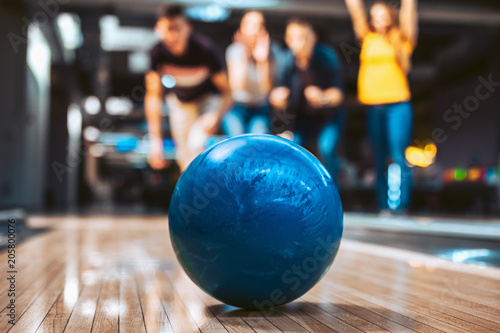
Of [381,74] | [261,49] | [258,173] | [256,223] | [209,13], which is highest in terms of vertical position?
[209,13]

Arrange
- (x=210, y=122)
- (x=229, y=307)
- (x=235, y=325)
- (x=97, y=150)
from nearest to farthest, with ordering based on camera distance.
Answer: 1. (x=235, y=325)
2. (x=229, y=307)
3. (x=210, y=122)
4. (x=97, y=150)

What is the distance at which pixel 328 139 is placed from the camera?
7.30m

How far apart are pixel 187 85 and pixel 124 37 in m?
7.79

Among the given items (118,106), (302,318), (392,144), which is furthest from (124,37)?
(302,318)

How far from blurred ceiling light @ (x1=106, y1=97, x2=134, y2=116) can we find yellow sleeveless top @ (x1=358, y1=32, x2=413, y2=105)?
51.1 feet

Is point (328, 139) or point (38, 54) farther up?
point (38, 54)

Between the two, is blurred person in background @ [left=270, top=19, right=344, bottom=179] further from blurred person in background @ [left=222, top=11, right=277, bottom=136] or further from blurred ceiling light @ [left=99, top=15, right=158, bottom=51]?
blurred ceiling light @ [left=99, top=15, right=158, bottom=51]

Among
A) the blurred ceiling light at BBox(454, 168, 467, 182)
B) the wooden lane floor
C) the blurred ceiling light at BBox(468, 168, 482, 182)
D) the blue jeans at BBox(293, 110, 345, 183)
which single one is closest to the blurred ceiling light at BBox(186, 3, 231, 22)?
the blue jeans at BBox(293, 110, 345, 183)

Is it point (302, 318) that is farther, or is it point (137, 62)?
point (137, 62)

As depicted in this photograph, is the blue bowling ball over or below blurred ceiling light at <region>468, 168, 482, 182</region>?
below

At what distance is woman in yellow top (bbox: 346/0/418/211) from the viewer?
22.1ft

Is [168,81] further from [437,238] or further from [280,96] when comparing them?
[437,238]

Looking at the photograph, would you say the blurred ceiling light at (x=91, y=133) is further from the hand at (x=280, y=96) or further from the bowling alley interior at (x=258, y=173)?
the hand at (x=280, y=96)

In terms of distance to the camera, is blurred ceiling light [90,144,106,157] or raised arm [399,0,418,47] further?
blurred ceiling light [90,144,106,157]
